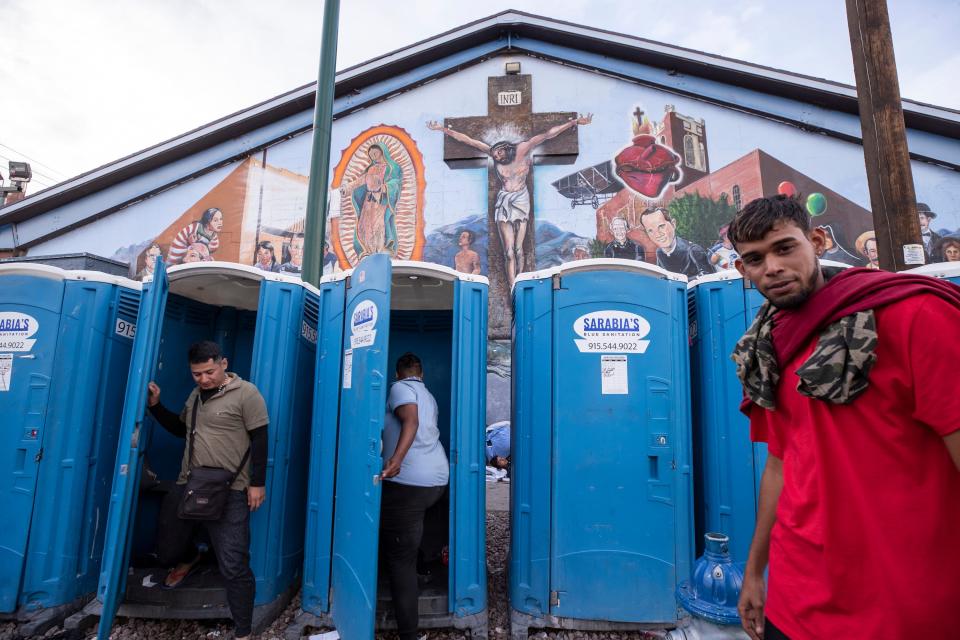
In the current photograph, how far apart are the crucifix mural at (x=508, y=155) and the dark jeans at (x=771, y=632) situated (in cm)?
788

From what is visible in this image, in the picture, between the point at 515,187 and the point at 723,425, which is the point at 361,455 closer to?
the point at 723,425

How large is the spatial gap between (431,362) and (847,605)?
4635 millimetres

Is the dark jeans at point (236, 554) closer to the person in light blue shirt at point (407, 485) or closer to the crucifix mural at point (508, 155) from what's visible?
the person in light blue shirt at point (407, 485)

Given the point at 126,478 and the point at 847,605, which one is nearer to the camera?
the point at 847,605

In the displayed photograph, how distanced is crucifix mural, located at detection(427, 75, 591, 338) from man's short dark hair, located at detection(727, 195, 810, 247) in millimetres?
7712

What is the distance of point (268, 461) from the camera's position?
3820 millimetres

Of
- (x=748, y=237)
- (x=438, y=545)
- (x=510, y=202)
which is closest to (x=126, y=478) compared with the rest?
(x=438, y=545)

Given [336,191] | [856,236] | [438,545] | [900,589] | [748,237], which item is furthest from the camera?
[336,191]

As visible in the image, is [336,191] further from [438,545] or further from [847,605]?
[847,605]

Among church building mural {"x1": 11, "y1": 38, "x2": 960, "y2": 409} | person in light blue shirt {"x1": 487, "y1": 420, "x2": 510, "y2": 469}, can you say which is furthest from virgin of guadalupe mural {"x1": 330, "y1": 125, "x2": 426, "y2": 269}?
person in light blue shirt {"x1": 487, "y1": 420, "x2": 510, "y2": 469}

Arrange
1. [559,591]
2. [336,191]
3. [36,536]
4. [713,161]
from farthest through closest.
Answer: [336,191], [713,161], [36,536], [559,591]

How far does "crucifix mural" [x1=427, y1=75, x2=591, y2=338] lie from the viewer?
9.36m

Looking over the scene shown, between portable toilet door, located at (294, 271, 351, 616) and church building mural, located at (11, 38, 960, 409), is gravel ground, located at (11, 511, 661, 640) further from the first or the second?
church building mural, located at (11, 38, 960, 409)

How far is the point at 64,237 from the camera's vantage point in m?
10.4
